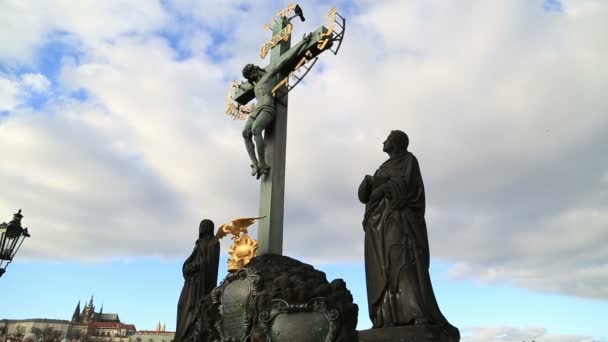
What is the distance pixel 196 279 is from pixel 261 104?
3.59 metres

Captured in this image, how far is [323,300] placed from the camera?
4.89 m

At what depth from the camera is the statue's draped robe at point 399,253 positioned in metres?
4.94

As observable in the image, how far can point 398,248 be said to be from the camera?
5215mm

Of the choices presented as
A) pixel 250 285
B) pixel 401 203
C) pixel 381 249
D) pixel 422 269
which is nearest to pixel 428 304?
pixel 422 269

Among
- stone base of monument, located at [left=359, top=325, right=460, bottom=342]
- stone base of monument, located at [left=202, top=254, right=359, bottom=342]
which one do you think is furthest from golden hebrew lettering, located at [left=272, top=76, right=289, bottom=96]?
stone base of monument, located at [left=359, top=325, right=460, bottom=342]

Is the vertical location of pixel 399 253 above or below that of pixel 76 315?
below

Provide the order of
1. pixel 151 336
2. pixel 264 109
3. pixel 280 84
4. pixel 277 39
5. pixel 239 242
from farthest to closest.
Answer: pixel 151 336 < pixel 277 39 < pixel 280 84 < pixel 264 109 < pixel 239 242

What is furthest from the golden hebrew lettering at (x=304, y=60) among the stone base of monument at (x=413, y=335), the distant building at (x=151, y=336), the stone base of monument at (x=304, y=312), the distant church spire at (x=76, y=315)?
the distant church spire at (x=76, y=315)

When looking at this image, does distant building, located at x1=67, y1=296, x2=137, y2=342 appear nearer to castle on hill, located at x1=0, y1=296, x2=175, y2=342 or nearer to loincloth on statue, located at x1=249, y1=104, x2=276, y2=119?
castle on hill, located at x1=0, y1=296, x2=175, y2=342

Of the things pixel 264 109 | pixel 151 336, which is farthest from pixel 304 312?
pixel 151 336

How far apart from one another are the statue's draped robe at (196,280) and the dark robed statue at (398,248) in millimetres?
3889

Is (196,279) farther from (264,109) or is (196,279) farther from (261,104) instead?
(261,104)

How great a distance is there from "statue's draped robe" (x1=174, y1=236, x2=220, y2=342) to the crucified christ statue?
68.9 inches

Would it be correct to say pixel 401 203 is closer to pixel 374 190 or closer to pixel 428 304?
pixel 374 190
